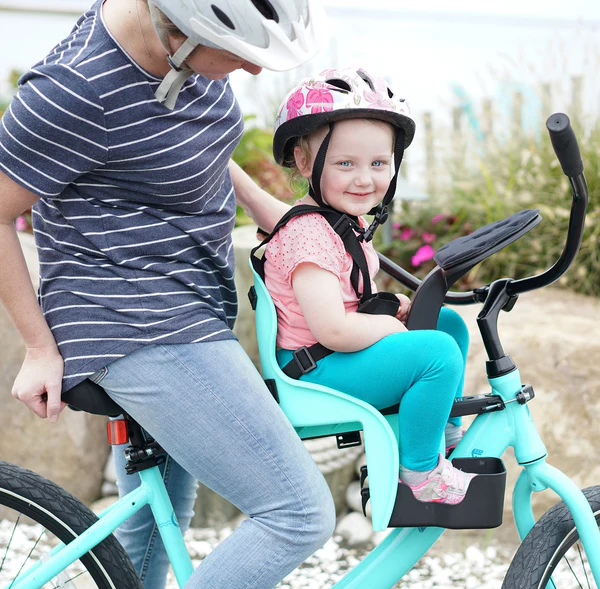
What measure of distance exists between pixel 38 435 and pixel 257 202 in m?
2.16

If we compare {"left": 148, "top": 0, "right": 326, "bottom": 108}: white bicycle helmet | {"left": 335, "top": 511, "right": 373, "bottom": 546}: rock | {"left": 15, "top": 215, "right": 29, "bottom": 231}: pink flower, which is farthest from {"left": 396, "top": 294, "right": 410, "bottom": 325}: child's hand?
{"left": 15, "top": 215, "right": 29, "bottom": 231}: pink flower

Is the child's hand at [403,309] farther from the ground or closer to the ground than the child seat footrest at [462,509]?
farther from the ground

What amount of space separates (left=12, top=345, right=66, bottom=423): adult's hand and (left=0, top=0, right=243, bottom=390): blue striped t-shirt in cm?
2

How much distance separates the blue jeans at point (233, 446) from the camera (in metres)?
1.60

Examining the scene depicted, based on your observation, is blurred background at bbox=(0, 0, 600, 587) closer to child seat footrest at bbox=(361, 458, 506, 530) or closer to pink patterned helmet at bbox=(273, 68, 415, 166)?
pink patterned helmet at bbox=(273, 68, 415, 166)

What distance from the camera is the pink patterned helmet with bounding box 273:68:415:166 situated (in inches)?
65.5

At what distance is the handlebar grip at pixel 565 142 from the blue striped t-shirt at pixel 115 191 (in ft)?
2.26

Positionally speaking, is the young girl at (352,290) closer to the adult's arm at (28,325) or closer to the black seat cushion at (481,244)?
the black seat cushion at (481,244)

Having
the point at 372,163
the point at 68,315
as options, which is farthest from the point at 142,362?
the point at 372,163

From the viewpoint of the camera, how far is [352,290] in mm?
1759

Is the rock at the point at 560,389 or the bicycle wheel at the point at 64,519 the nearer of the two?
the bicycle wheel at the point at 64,519

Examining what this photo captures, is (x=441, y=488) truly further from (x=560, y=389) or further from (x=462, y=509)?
(x=560, y=389)

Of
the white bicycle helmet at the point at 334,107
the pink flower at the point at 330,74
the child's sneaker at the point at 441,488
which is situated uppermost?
the pink flower at the point at 330,74

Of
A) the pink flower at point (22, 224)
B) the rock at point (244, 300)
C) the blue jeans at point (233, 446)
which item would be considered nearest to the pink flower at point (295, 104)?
the blue jeans at point (233, 446)
